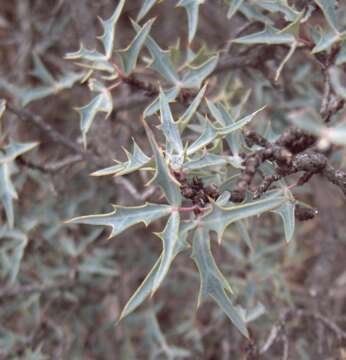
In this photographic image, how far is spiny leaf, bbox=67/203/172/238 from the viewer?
2.31ft

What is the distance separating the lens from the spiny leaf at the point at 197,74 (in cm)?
108

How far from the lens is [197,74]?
42.9 inches

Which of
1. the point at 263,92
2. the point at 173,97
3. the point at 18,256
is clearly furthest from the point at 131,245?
the point at 173,97

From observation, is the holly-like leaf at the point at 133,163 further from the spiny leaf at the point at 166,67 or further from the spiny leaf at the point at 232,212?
the spiny leaf at the point at 166,67

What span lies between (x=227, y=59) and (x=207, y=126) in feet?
1.92

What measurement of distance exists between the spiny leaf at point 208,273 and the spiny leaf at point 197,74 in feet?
1.51

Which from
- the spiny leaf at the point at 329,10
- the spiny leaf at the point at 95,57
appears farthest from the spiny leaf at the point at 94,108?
the spiny leaf at the point at 329,10

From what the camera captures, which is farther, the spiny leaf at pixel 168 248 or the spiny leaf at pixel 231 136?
the spiny leaf at pixel 231 136

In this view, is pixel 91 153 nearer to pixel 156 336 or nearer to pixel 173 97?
pixel 173 97

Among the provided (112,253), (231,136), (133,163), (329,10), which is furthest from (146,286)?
(112,253)

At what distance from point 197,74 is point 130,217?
451 millimetres

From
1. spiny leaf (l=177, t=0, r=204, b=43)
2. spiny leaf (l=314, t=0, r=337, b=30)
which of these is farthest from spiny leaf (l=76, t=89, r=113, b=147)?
spiny leaf (l=314, t=0, r=337, b=30)

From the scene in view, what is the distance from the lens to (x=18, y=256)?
1372 millimetres

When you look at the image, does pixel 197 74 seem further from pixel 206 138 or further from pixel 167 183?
pixel 167 183
